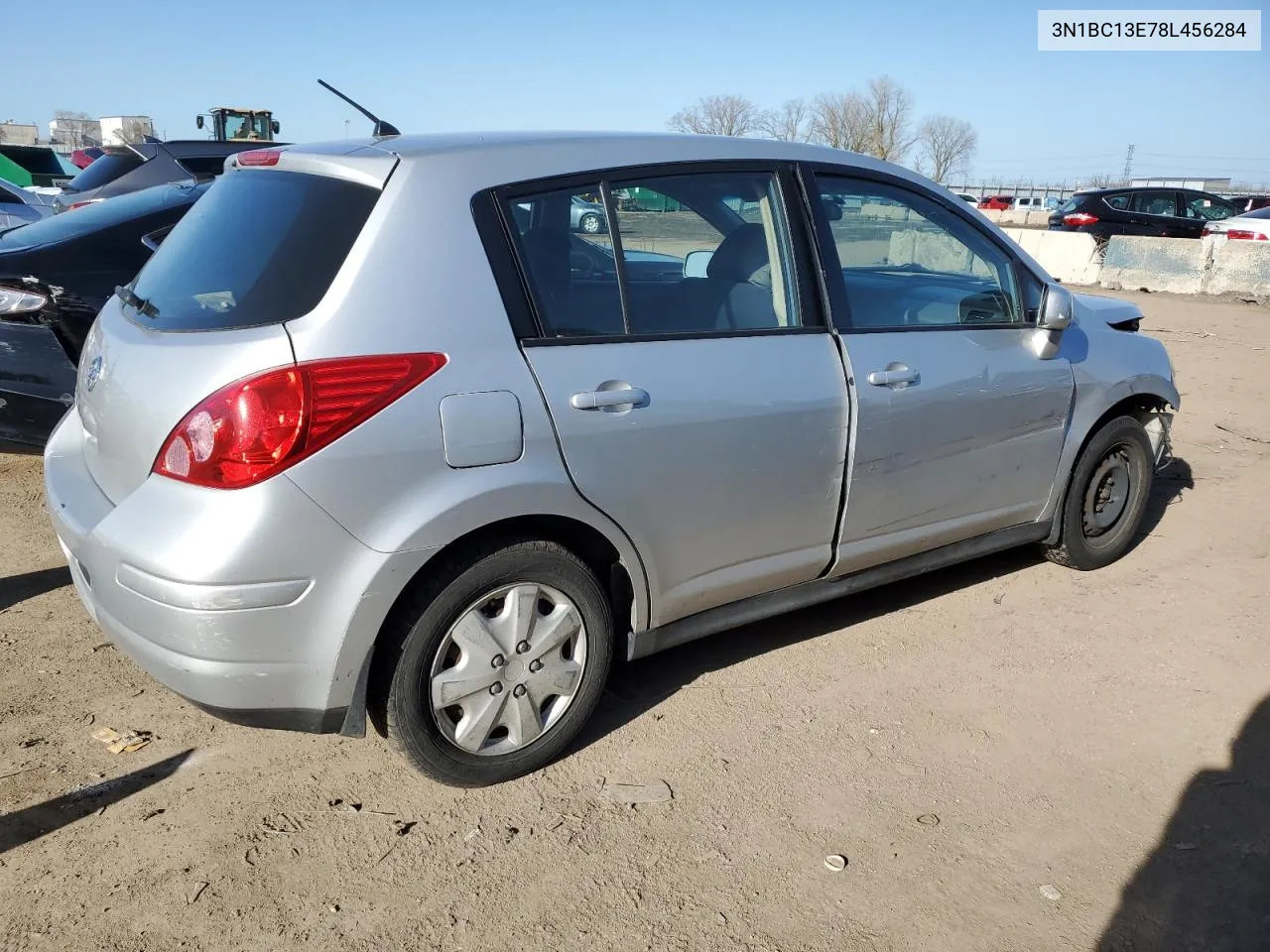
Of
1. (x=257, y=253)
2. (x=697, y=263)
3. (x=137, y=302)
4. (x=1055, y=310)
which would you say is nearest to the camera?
(x=257, y=253)

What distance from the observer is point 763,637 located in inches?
160

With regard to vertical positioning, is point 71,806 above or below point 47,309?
below

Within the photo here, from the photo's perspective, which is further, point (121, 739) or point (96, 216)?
point (96, 216)

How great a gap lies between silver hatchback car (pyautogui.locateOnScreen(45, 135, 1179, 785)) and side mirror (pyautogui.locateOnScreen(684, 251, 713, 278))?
0.01 m

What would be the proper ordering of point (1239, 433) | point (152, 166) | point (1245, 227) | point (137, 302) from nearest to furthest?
point (137, 302) < point (1239, 433) < point (152, 166) < point (1245, 227)

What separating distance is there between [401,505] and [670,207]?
1.39 metres

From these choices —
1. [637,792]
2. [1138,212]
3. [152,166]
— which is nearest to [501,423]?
[637,792]

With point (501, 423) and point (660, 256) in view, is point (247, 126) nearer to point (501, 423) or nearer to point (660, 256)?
point (660, 256)

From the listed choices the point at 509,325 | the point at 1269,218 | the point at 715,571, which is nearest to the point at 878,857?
the point at 715,571

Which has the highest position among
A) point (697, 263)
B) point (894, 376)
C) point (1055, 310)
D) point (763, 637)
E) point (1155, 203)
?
point (697, 263)

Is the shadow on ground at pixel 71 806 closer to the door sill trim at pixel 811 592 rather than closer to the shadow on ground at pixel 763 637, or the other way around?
the shadow on ground at pixel 763 637

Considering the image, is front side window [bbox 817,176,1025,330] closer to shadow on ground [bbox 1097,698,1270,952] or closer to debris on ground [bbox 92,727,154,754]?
shadow on ground [bbox 1097,698,1270,952]

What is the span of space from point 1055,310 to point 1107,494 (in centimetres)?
117

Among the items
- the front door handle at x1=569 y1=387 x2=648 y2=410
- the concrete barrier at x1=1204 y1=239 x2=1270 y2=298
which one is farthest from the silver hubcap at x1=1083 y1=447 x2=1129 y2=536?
the concrete barrier at x1=1204 y1=239 x2=1270 y2=298
